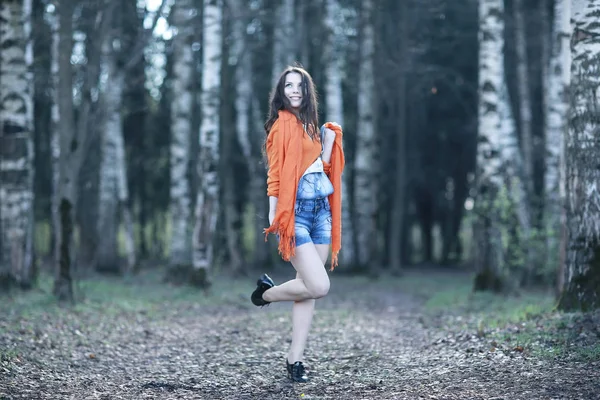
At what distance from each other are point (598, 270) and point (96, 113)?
666 centimetres

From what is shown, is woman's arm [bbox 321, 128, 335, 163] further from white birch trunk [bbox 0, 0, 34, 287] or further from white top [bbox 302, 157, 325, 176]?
white birch trunk [bbox 0, 0, 34, 287]

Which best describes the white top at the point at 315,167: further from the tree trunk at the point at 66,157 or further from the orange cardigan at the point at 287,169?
the tree trunk at the point at 66,157

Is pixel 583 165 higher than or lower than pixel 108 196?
higher

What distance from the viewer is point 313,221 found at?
6168 millimetres

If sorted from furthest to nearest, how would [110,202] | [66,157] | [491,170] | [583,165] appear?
[110,202] → [491,170] → [66,157] → [583,165]

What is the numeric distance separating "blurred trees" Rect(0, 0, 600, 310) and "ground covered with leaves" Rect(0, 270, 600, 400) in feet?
3.58

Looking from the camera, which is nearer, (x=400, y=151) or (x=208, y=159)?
(x=208, y=159)

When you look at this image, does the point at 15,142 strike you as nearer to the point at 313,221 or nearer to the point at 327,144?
the point at 327,144

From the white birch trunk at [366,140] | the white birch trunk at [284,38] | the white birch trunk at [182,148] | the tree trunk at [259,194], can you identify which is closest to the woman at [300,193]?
the white birch trunk at [182,148]

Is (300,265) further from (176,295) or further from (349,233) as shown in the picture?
(349,233)

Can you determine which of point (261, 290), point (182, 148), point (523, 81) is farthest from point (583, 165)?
point (523, 81)

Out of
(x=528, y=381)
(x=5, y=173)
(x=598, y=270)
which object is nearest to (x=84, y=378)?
(x=528, y=381)

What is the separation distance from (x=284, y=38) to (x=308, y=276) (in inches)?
637

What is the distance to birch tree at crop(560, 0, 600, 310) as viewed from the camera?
788 centimetres
